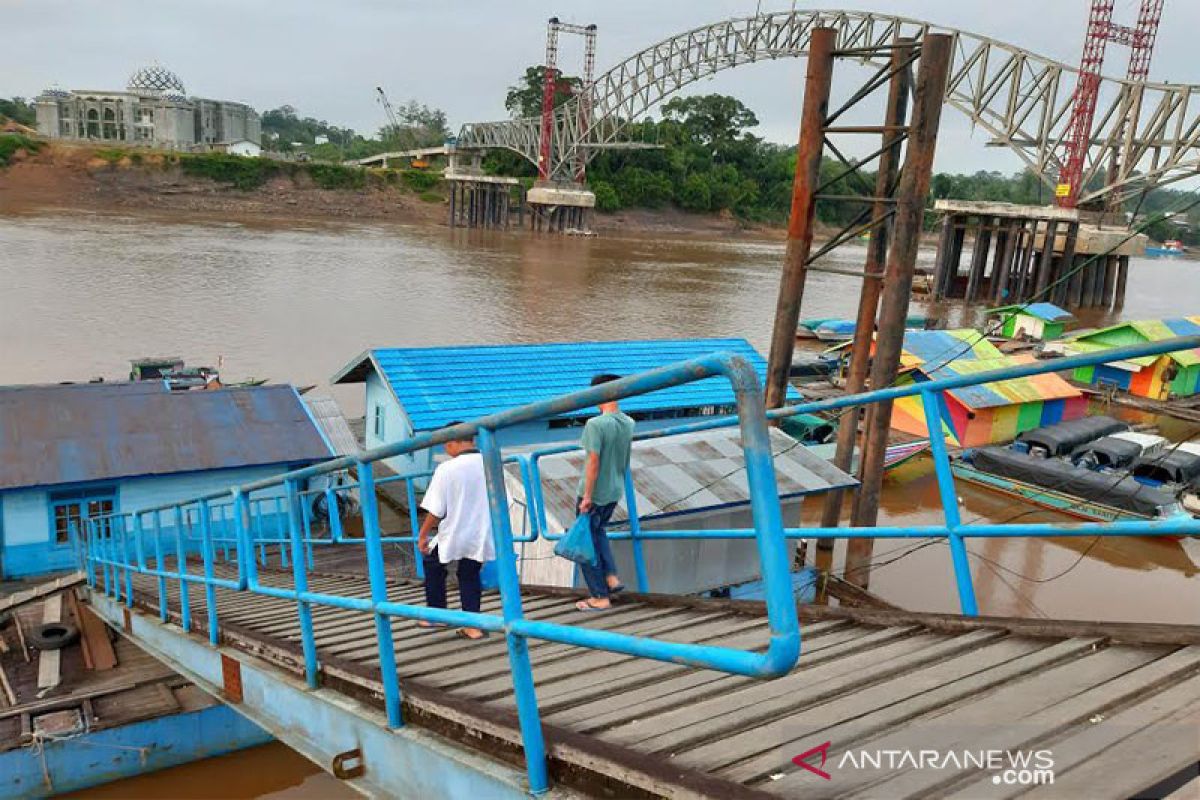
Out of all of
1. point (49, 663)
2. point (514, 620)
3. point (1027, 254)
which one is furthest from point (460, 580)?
point (1027, 254)

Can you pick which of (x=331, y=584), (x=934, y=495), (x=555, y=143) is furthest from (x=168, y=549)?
(x=555, y=143)

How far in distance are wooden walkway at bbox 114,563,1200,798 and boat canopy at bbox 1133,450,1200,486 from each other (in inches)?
582

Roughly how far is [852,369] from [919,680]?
701 centimetres

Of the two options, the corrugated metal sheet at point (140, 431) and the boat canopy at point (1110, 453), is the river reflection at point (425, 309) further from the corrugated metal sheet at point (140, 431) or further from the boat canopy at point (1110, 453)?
the corrugated metal sheet at point (140, 431)

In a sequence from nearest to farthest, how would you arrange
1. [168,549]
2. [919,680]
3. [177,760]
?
[919,680], [177,760], [168,549]

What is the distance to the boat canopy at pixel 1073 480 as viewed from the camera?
13.9 meters

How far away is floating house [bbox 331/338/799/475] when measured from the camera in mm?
13109

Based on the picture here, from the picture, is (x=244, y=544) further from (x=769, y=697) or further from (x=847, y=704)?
(x=847, y=704)

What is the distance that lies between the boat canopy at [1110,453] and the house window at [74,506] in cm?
1575

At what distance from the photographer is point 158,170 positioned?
60.5 metres

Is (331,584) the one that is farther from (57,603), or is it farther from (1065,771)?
(1065,771)

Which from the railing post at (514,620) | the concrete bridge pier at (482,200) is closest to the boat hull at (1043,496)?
the railing post at (514,620)

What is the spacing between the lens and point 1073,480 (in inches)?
578

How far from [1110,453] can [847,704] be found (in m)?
15.8
